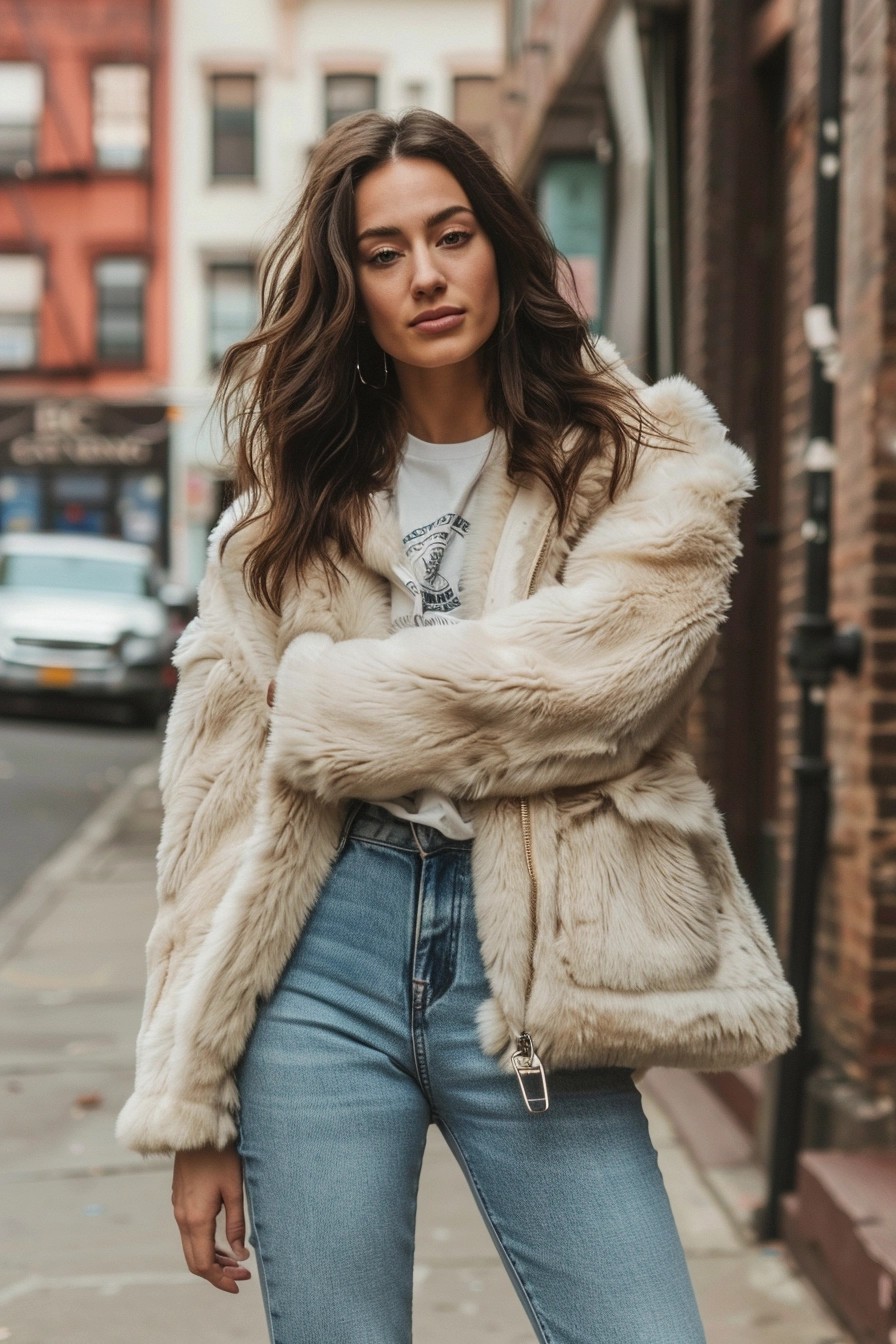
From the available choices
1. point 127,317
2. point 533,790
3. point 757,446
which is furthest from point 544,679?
point 127,317

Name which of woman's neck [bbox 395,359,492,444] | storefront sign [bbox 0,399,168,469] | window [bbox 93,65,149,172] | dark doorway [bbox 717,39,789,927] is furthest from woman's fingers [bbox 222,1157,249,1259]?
window [bbox 93,65,149,172]

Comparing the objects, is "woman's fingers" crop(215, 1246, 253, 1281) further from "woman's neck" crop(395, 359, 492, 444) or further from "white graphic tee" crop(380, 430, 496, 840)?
"woman's neck" crop(395, 359, 492, 444)

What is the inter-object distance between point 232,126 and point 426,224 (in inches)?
1130

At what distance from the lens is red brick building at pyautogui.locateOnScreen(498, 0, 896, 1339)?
414cm

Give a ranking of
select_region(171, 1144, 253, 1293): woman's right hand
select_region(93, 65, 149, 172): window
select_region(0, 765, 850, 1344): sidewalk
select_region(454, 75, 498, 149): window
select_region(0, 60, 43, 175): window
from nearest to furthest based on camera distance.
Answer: select_region(171, 1144, 253, 1293): woman's right hand, select_region(0, 765, 850, 1344): sidewalk, select_region(454, 75, 498, 149): window, select_region(93, 65, 149, 172): window, select_region(0, 60, 43, 175): window

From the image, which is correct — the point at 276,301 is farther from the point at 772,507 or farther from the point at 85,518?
the point at 85,518

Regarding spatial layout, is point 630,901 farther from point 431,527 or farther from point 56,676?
point 56,676

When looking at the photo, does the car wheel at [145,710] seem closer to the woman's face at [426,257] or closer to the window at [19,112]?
the woman's face at [426,257]

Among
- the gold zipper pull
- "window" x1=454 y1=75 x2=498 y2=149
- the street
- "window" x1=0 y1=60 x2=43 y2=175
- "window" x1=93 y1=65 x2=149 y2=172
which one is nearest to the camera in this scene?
the gold zipper pull

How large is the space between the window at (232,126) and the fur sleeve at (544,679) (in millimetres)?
28738

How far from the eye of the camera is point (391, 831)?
2062 mm

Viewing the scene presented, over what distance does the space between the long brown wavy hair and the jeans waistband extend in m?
0.28

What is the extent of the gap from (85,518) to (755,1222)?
26909 millimetres

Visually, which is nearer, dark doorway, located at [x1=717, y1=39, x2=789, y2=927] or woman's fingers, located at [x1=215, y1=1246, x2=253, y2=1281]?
woman's fingers, located at [x1=215, y1=1246, x2=253, y2=1281]
